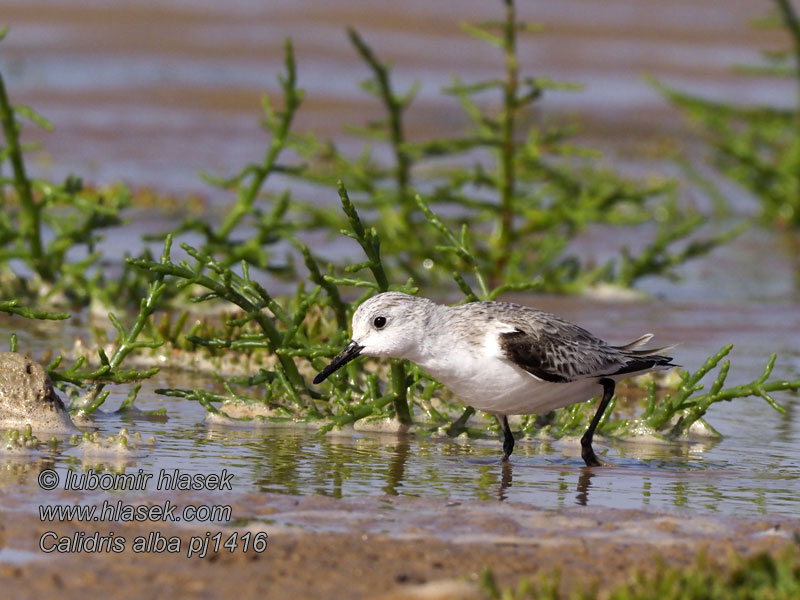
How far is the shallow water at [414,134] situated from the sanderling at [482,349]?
398 mm

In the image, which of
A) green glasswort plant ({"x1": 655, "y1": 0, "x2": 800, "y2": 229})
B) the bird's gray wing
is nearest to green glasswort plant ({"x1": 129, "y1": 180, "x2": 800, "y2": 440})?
the bird's gray wing

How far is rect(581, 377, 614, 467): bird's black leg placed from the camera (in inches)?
280

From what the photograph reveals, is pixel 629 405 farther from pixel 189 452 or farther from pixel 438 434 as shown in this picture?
pixel 189 452

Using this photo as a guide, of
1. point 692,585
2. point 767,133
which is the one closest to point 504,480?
point 692,585

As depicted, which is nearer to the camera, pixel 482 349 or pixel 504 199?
pixel 482 349

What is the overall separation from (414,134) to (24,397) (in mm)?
19909

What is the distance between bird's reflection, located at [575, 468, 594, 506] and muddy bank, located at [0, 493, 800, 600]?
0.92 ft

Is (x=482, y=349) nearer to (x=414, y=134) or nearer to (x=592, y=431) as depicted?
(x=592, y=431)

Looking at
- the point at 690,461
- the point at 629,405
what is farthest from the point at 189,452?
the point at 629,405

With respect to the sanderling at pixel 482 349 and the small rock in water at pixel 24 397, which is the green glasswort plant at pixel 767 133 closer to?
the sanderling at pixel 482 349

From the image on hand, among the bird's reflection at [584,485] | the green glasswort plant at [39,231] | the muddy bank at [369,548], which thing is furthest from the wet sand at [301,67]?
the muddy bank at [369,548]

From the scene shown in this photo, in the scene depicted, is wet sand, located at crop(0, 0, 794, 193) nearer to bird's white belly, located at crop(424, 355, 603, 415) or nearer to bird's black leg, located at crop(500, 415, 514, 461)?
bird's black leg, located at crop(500, 415, 514, 461)

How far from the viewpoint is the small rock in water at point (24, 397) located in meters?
6.99

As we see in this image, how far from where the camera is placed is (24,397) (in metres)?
7.00
